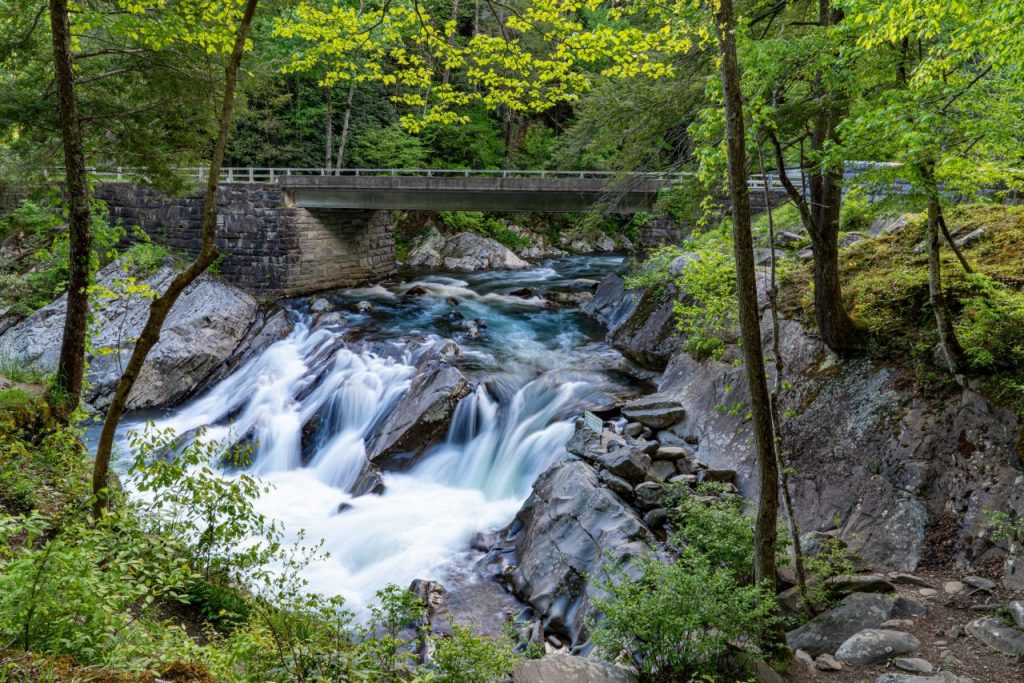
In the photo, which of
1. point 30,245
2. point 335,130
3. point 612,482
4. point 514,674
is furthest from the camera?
point 335,130

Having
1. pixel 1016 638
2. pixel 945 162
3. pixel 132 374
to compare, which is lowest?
pixel 1016 638

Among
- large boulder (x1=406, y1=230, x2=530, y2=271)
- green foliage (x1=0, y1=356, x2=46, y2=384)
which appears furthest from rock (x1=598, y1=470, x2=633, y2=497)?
large boulder (x1=406, y1=230, x2=530, y2=271)

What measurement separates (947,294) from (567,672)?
274 inches

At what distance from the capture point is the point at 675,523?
8055mm

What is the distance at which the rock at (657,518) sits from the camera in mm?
8281

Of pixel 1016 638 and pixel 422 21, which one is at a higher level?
pixel 422 21

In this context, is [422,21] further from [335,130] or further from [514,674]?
[335,130]

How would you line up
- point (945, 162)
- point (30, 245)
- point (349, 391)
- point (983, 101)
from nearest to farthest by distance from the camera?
point (945, 162) → point (983, 101) → point (349, 391) → point (30, 245)

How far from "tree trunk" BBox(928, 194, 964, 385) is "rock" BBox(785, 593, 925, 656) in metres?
→ 2.87

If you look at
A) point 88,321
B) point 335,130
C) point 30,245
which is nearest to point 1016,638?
point 88,321

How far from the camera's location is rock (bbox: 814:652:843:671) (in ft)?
18.1

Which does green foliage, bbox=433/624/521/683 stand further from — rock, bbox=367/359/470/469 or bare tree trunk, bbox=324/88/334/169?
bare tree trunk, bbox=324/88/334/169

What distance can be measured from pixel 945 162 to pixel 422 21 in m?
4.93

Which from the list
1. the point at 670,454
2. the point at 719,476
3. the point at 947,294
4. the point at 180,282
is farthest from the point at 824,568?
the point at 180,282
